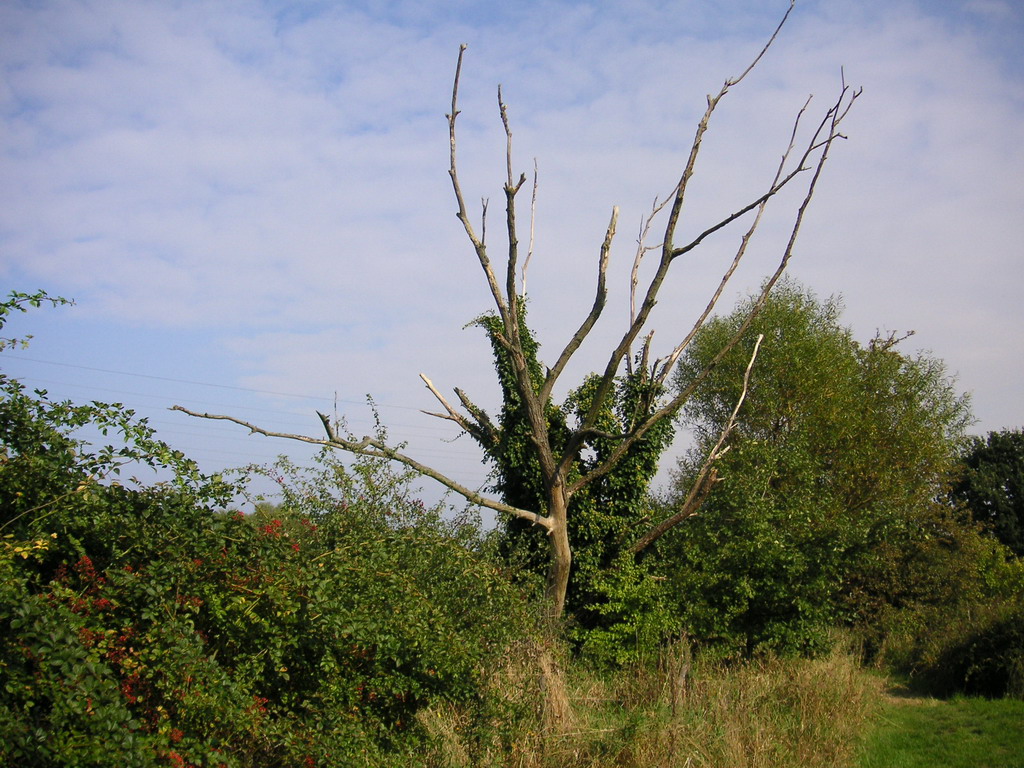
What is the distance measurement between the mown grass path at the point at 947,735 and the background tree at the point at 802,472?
1.93m

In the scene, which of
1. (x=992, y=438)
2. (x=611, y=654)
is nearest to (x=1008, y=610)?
(x=611, y=654)

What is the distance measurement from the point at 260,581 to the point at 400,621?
2.74 ft

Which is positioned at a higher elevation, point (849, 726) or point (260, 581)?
point (260, 581)

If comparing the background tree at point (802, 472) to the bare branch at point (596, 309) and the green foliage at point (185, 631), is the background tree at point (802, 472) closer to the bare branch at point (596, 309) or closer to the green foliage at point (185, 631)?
the bare branch at point (596, 309)

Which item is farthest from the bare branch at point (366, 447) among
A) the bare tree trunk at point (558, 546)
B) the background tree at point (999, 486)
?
the background tree at point (999, 486)

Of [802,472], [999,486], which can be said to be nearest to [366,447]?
[802,472]

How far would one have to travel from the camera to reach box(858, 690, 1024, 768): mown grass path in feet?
31.6

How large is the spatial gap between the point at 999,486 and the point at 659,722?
98.3 ft

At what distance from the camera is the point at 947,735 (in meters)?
10.8

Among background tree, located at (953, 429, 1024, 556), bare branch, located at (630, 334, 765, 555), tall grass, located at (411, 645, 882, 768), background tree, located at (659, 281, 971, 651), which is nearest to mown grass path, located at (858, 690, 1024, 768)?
tall grass, located at (411, 645, 882, 768)

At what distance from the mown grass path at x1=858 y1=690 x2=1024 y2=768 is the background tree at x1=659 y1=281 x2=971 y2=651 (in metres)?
1.93

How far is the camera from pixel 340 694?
16.2 ft

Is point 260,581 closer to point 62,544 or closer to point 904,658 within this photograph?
point 62,544

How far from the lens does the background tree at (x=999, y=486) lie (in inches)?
1233
